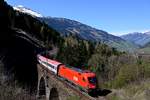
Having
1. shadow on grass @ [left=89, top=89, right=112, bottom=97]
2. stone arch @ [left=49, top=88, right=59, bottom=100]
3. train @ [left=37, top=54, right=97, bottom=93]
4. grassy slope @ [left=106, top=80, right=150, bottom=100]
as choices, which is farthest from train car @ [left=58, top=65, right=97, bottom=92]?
stone arch @ [left=49, top=88, right=59, bottom=100]

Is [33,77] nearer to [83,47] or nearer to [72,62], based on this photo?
[72,62]

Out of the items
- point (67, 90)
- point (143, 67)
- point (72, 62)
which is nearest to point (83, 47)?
point (72, 62)

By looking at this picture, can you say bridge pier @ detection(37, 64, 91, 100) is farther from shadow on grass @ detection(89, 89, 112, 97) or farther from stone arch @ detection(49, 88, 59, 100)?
shadow on grass @ detection(89, 89, 112, 97)

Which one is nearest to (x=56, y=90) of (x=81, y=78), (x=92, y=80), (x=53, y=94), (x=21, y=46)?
(x=53, y=94)

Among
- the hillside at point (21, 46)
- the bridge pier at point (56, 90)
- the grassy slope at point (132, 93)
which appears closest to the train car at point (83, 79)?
the bridge pier at point (56, 90)

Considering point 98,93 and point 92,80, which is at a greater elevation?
point 92,80

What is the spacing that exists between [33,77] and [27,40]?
43.5m

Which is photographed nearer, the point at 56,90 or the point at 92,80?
the point at 92,80

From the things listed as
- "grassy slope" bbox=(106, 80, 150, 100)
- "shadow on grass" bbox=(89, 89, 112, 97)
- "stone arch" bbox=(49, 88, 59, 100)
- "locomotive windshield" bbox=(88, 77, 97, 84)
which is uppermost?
"locomotive windshield" bbox=(88, 77, 97, 84)

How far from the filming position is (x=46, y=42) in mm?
153000

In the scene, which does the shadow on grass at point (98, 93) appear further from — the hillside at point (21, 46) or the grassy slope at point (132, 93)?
the hillside at point (21, 46)

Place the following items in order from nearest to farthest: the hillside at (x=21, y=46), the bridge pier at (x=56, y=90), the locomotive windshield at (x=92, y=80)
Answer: the locomotive windshield at (x=92, y=80), the bridge pier at (x=56, y=90), the hillside at (x=21, y=46)

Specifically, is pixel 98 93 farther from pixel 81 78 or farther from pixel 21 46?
pixel 21 46

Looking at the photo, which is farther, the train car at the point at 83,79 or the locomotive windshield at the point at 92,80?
the locomotive windshield at the point at 92,80
